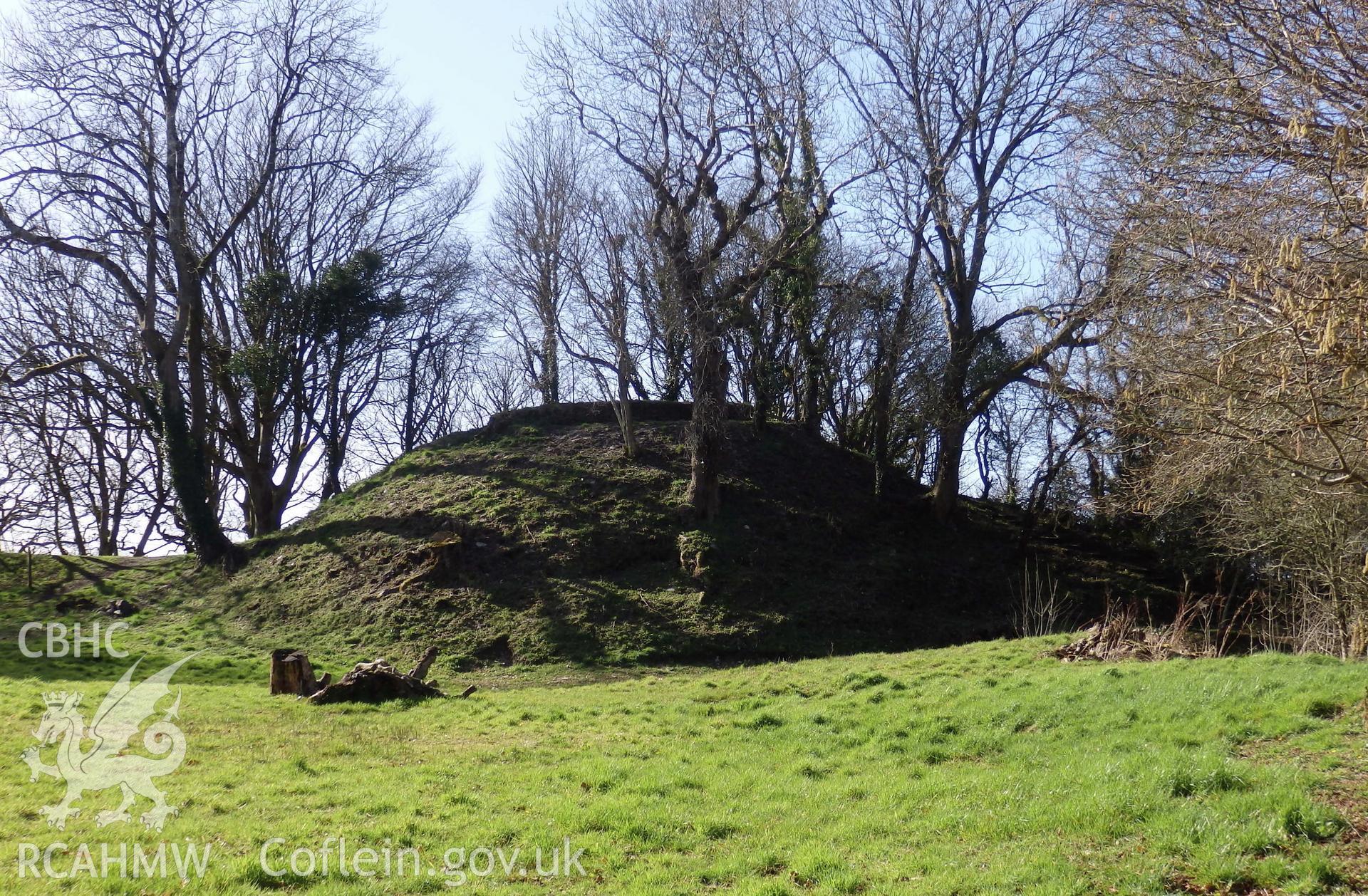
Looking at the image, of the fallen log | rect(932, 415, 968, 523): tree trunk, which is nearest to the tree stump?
the fallen log

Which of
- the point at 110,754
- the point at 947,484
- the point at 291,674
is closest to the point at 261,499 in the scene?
the point at 291,674

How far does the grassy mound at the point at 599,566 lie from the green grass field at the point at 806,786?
19.2 feet

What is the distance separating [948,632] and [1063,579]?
4.75 m

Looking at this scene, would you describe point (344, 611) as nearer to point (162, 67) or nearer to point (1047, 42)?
point (162, 67)

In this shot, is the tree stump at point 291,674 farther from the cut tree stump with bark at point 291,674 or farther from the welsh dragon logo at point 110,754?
the welsh dragon logo at point 110,754

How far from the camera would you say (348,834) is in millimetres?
6652

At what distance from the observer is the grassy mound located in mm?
18125

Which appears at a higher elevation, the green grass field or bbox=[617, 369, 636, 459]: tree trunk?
bbox=[617, 369, 636, 459]: tree trunk

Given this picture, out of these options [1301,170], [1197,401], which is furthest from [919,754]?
[1301,170]

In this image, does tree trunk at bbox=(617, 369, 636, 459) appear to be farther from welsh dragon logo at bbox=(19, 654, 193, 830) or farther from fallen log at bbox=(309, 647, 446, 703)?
welsh dragon logo at bbox=(19, 654, 193, 830)

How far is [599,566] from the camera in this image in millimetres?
20109

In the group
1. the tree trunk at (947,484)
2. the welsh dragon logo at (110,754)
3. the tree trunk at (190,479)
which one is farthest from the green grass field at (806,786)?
the tree trunk at (947,484)

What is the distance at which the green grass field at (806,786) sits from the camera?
19.3 feet

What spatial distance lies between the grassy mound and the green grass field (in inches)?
231
